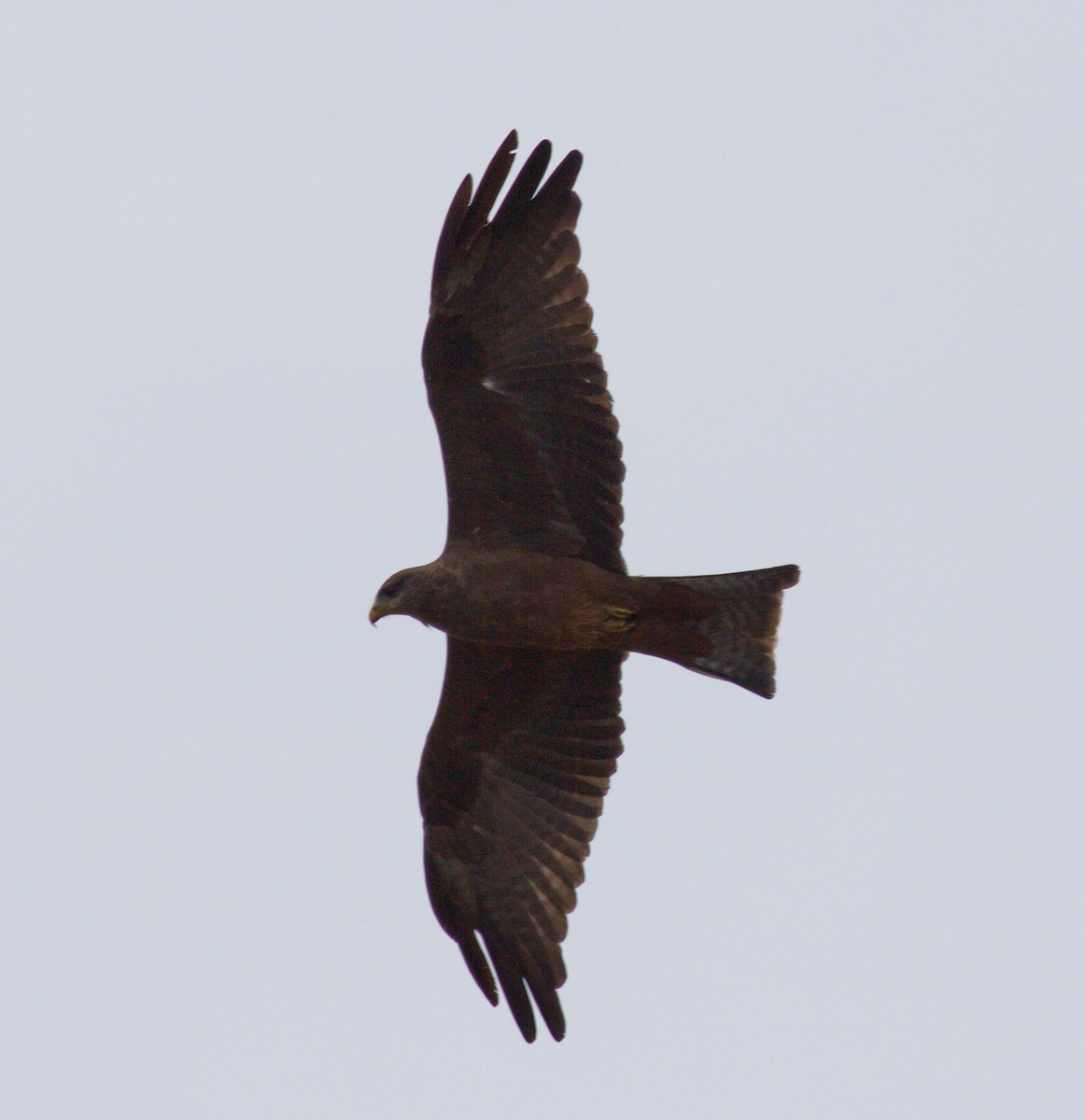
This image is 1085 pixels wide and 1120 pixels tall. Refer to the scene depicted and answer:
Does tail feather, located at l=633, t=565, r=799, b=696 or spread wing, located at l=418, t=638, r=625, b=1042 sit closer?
tail feather, located at l=633, t=565, r=799, b=696

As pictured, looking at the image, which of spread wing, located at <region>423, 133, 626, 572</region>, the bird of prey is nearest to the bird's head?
the bird of prey

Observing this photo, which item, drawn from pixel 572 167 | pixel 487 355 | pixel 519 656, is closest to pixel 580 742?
pixel 519 656

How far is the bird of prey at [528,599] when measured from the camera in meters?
10.5

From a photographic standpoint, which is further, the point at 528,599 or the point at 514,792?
the point at 514,792

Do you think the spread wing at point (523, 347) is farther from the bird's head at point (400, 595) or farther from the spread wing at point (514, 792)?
the spread wing at point (514, 792)

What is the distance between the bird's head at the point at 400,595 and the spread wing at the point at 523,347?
0.65 metres

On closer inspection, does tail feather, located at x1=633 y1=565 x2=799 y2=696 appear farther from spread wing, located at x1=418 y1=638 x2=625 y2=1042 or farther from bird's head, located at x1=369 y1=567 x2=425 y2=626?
bird's head, located at x1=369 y1=567 x2=425 y2=626

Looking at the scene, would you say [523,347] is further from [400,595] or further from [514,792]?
[514,792]

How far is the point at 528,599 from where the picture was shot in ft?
35.0

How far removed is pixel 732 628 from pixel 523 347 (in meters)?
1.91

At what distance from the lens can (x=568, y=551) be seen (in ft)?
35.5

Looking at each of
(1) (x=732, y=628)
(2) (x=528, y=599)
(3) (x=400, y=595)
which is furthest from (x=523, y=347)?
(1) (x=732, y=628)

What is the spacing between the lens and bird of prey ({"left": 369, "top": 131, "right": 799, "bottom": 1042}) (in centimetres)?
1046

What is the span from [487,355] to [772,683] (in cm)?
235
